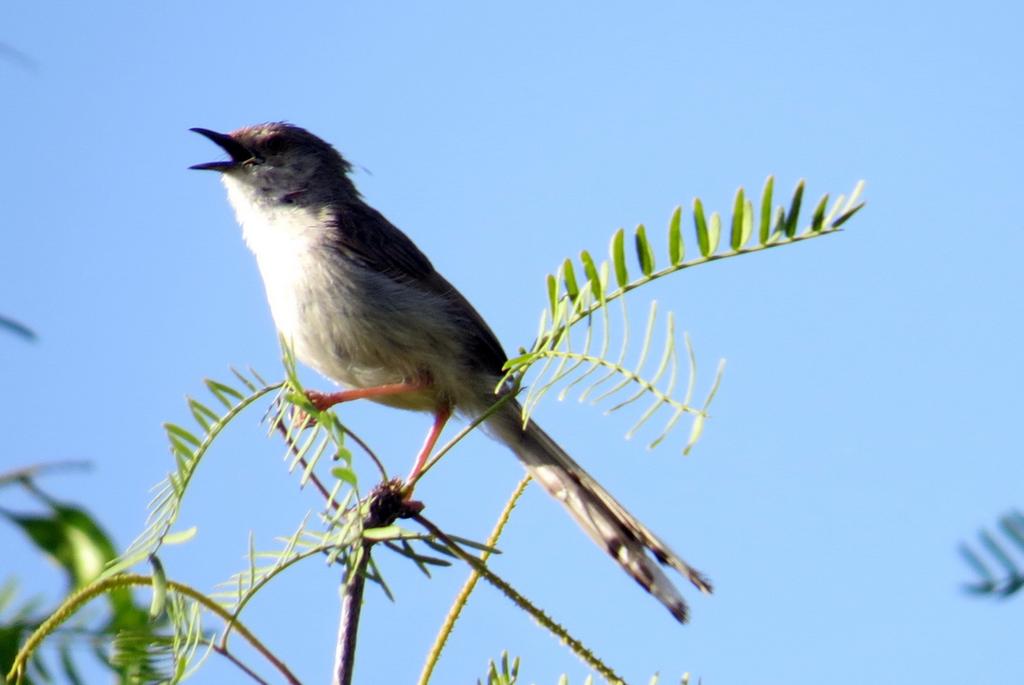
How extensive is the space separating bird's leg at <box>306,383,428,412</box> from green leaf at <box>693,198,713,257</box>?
1923 millimetres

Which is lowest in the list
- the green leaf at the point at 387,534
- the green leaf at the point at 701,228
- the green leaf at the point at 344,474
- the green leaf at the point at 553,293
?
the green leaf at the point at 387,534

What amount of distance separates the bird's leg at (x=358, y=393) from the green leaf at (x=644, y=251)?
1.79 metres

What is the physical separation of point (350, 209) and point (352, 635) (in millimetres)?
4711

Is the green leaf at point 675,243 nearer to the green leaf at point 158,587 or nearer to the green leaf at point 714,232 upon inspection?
the green leaf at point 714,232

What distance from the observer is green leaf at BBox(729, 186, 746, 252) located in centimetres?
182

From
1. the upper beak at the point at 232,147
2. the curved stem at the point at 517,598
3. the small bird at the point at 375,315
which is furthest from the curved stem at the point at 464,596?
the upper beak at the point at 232,147

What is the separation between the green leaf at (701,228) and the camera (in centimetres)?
189

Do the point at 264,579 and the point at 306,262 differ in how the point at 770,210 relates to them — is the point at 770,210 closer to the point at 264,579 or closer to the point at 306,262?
the point at 264,579

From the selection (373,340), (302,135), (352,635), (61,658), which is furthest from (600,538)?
(302,135)

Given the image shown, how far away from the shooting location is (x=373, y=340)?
5.54m

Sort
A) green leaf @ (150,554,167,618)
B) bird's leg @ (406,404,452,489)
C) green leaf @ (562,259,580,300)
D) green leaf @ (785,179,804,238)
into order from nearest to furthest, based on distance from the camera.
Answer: green leaf @ (150,554,167,618), green leaf @ (785,179,804,238), green leaf @ (562,259,580,300), bird's leg @ (406,404,452,489)

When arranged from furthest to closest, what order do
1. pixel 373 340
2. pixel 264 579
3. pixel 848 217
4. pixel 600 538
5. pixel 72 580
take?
1. pixel 373 340
2. pixel 600 538
3. pixel 264 579
4. pixel 848 217
5. pixel 72 580

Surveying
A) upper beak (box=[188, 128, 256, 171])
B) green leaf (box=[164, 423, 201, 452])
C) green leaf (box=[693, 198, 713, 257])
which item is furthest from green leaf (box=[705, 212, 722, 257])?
upper beak (box=[188, 128, 256, 171])

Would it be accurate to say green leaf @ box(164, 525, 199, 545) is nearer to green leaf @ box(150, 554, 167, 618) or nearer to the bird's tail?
green leaf @ box(150, 554, 167, 618)
